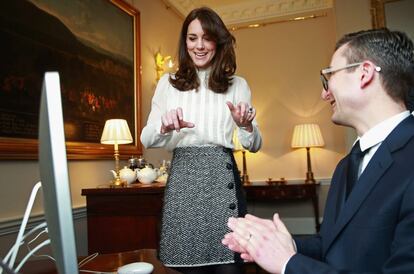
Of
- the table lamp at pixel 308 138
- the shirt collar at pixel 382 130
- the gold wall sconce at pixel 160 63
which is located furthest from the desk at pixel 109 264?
the table lamp at pixel 308 138

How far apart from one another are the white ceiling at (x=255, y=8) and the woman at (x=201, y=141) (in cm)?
407

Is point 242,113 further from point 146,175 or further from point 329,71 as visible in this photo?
point 146,175

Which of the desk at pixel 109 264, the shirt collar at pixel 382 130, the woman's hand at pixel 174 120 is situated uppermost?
the woman's hand at pixel 174 120

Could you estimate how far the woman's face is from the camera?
4.74ft

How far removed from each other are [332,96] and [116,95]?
8.64 feet

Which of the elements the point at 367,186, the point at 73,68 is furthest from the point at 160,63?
the point at 367,186

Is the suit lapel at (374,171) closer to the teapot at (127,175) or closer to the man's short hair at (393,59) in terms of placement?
the man's short hair at (393,59)

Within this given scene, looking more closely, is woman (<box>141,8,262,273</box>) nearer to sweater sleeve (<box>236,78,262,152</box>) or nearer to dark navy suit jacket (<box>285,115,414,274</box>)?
sweater sleeve (<box>236,78,262,152</box>)

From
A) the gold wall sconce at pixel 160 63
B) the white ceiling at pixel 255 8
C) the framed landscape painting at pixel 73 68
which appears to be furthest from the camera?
the white ceiling at pixel 255 8

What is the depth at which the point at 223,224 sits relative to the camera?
4.31 ft

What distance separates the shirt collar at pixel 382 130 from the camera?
3.32 ft

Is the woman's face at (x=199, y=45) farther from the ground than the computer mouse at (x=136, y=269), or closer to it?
farther from the ground

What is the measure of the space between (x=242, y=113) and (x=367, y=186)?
20.3 inches

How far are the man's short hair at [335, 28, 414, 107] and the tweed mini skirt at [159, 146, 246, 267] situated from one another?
59 cm
